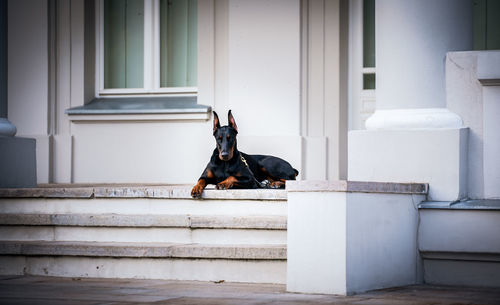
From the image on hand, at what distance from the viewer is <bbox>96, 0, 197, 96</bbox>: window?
36.1 ft

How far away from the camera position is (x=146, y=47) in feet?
36.5

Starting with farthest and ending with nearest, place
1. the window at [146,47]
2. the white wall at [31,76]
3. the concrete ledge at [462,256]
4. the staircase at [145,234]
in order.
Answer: the window at [146,47], the white wall at [31,76], the staircase at [145,234], the concrete ledge at [462,256]

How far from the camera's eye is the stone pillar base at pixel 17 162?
331 inches

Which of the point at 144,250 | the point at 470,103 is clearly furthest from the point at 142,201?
the point at 470,103

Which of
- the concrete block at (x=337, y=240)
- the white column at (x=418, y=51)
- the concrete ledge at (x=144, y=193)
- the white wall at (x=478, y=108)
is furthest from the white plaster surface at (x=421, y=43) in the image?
the concrete ledge at (x=144, y=193)

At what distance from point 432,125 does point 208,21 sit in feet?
15.3

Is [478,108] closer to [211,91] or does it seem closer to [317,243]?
[317,243]

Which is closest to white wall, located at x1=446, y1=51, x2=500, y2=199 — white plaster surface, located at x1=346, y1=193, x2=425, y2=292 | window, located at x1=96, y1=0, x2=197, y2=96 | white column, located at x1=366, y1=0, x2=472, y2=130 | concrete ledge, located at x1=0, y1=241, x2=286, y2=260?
white column, located at x1=366, y1=0, x2=472, y2=130

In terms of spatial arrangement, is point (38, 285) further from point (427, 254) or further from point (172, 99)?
point (172, 99)

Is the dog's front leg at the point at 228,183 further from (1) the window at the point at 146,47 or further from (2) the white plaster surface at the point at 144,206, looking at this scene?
(1) the window at the point at 146,47

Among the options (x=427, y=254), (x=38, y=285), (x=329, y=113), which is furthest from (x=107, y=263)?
(x=329, y=113)

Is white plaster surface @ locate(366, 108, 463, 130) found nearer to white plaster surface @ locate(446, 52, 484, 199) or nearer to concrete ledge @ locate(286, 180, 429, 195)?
white plaster surface @ locate(446, 52, 484, 199)

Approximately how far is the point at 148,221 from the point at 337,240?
1.90 m

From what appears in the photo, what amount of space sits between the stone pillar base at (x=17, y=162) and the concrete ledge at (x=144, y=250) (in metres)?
1.62
